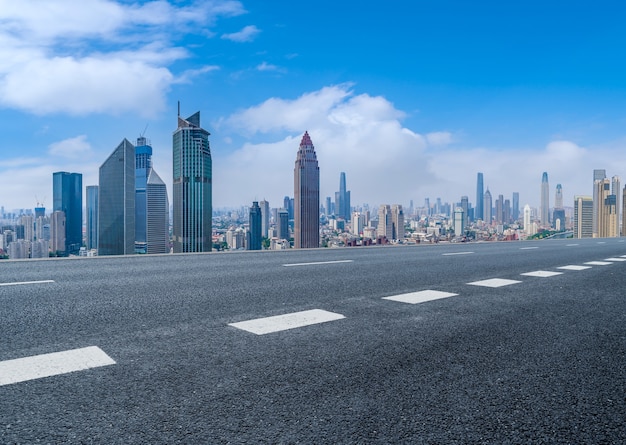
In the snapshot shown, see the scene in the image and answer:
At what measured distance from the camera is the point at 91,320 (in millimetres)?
3426

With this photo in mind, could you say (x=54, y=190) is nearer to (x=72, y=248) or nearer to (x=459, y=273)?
(x=72, y=248)

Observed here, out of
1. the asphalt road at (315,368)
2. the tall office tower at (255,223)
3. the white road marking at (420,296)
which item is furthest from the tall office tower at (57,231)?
the white road marking at (420,296)

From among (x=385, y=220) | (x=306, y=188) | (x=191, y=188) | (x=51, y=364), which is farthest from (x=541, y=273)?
(x=306, y=188)

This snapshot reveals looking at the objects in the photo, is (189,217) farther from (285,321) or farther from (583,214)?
(285,321)

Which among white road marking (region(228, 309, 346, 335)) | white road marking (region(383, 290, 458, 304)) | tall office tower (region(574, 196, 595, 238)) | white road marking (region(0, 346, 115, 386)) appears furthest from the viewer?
tall office tower (region(574, 196, 595, 238))

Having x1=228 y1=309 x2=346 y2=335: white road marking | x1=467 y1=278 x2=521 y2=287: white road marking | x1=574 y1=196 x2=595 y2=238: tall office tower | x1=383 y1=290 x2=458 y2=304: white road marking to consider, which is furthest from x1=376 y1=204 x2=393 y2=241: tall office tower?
x1=228 y1=309 x2=346 y2=335: white road marking

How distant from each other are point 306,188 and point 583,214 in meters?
71.3

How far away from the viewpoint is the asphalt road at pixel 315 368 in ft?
5.65

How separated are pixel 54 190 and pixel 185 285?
118 metres

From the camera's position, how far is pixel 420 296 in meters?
4.87

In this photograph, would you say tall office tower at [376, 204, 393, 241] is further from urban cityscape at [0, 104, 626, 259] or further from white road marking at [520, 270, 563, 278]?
white road marking at [520, 270, 563, 278]

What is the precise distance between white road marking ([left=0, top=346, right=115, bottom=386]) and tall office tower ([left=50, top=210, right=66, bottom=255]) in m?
66.0

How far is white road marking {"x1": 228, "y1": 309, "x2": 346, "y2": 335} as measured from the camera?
329cm

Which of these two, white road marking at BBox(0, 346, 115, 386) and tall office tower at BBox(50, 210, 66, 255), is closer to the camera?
Answer: white road marking at BBox(0, 346, 115, 386)
